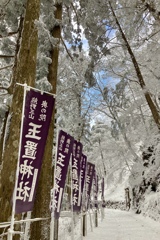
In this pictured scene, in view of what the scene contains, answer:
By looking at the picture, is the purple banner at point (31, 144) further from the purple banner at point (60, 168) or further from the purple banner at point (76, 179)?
the purple banner at point (76, 179)

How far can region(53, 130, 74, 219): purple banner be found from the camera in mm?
5902

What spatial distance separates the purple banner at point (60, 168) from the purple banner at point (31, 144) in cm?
205

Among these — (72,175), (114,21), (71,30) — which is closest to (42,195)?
(72,175)

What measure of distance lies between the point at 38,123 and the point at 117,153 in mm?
22995

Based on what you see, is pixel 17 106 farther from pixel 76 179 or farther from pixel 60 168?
pixel 76 179

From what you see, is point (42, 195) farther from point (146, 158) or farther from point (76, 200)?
point (146, 158)

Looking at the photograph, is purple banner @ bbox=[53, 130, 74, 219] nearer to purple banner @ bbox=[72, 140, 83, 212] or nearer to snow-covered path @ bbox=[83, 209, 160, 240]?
purple banner @ bbox=[72, 140, 83, 212]

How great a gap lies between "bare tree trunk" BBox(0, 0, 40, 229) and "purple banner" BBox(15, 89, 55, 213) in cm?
38

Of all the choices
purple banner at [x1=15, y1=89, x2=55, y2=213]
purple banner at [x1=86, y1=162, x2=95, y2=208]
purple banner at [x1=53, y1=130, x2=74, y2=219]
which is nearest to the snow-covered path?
purple banner at [x1=86, y1=162, x2=95, y2=208]

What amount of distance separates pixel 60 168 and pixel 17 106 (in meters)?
2.23

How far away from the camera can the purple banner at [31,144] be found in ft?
12.5

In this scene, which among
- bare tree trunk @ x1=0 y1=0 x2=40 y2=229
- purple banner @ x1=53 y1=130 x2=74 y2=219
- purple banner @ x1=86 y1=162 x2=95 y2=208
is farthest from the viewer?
purple banner @ x1=86 y1=162 x2=95 y2=208

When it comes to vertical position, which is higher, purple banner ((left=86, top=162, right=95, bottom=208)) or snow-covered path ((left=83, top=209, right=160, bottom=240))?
purple banner ((left=86, top=162, right=95, bottom=208))

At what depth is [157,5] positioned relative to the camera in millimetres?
7949
